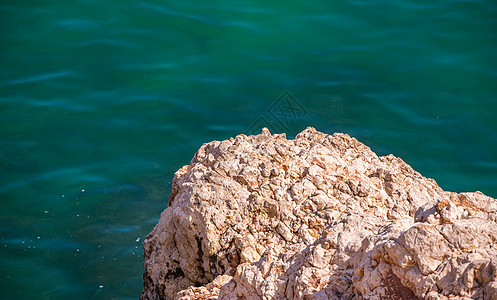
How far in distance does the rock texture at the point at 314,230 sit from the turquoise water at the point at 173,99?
2.12 metres

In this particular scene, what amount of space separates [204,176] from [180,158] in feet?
11.1

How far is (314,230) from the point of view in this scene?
8.93ft

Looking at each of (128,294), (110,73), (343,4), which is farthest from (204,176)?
(343,4)

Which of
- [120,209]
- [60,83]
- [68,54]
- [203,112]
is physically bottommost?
[120,209]

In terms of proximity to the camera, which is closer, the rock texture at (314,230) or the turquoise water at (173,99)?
the rock texture at (314,230)

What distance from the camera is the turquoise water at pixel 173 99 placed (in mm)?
5547

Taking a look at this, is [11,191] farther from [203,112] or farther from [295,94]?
[295,94]

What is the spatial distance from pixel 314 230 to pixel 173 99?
4.67 meters

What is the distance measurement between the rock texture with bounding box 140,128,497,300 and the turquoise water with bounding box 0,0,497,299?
6.97ft

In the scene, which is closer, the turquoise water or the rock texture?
the rock texture

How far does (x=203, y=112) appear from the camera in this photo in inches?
271

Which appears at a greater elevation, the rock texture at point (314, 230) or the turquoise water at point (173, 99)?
the turquoise water at point (173, 99)

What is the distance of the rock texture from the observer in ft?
6.17

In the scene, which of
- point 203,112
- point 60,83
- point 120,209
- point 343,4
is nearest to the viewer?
point 120,209
